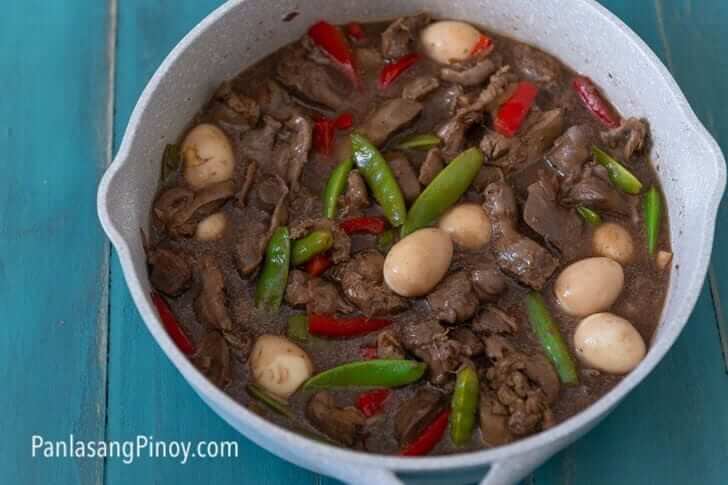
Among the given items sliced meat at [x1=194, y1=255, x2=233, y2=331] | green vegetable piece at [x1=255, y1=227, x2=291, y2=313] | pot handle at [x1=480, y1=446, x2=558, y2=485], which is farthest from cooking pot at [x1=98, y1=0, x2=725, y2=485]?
green vegetable piece at [x1=255, y1=227, x2=291, y2=313]

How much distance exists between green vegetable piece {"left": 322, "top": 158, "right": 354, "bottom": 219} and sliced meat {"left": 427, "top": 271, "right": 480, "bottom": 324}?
0.81 ft

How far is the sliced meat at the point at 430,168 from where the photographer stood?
1861 mm

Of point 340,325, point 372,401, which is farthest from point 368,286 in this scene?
point 372,401

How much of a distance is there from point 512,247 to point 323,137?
433mm

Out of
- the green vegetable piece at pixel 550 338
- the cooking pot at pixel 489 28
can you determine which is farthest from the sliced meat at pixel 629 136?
the green vegetable piece at pixel 550 338

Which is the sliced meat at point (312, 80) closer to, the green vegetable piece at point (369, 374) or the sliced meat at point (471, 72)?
the sliced meat at point (471, 72)

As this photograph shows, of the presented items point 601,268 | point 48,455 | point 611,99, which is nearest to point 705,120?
point 611,99

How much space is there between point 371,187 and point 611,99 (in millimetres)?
531

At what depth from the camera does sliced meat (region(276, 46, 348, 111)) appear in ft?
6.51

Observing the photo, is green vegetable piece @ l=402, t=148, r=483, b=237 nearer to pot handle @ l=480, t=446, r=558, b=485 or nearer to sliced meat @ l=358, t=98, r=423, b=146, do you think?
sliced meat @ l=358, t=98, r=423, b=146

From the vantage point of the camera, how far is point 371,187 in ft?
6.11

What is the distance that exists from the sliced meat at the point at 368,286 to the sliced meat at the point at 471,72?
17.4 inches

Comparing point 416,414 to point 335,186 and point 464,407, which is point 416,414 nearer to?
point 464,407

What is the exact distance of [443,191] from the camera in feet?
6.01
